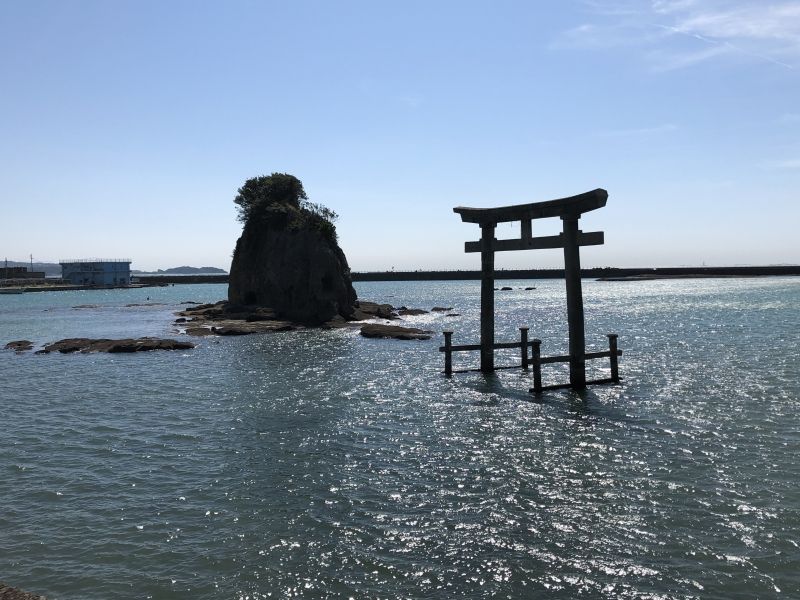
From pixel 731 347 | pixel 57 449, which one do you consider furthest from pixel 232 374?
pixel 731 347

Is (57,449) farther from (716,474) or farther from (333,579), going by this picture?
(716,474)

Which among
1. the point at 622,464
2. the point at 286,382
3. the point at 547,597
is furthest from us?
the point at 286,382

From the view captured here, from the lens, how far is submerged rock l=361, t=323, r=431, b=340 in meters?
44.1

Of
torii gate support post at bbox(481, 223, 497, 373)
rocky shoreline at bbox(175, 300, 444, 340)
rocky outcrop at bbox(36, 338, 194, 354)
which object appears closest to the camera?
torii gate support post at bbox(481, 223, 497, 373)

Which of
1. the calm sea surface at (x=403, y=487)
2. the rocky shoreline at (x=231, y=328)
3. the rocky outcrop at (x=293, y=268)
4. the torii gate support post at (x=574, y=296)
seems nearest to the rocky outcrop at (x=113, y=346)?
the rocky shoreline at (x=231, y=328)

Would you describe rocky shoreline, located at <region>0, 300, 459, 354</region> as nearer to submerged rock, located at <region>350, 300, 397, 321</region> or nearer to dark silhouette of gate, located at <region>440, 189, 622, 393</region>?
submerged rock, located at <region>350, 300, 397, 321</region>

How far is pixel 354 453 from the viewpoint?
52.7 ft

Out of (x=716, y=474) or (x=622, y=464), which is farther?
(x=622, y=464)

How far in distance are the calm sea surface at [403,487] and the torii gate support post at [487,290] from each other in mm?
1903

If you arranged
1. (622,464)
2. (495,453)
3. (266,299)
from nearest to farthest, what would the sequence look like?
(622,464)
(495,453)
(266,299)

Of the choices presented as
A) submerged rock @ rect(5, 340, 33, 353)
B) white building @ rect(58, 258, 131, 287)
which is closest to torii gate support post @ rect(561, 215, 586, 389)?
submerged rock @ rect(5, 340, 33, 353)

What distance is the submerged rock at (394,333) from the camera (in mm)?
44062

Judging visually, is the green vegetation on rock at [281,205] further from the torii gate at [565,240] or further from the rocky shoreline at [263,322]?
the torii gate at [565,240]

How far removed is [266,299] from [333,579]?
53117 mm
